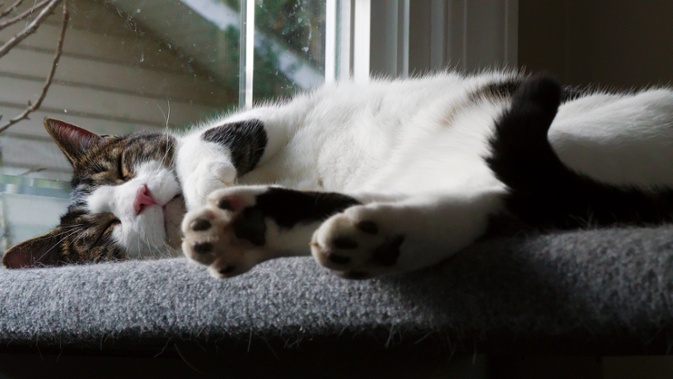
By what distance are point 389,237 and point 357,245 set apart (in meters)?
0.03

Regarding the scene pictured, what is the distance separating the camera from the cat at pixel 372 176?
1.97 feet

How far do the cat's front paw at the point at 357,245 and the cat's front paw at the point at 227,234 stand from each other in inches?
3.1

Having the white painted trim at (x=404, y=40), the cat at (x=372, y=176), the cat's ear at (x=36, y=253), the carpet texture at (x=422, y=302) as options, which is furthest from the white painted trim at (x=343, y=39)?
the carpet texture at (x=422, y=302)

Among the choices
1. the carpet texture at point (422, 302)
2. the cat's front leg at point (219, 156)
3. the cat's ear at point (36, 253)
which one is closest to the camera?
the carpet texture at point (422, 302)

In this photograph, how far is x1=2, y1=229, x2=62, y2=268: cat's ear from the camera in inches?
46.2

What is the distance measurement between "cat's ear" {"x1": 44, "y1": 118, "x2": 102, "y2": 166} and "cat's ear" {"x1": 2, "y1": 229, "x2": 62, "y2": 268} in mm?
171

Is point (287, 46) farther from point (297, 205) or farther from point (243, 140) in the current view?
point (297, 205)

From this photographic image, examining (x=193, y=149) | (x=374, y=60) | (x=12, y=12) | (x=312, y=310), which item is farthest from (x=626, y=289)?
(x=12, y=12)

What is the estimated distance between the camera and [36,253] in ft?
4.02

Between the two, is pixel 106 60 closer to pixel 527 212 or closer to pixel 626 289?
pixel 527 212

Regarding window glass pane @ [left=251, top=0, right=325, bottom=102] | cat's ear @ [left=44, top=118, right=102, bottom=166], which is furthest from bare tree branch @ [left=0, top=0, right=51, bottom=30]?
window glass pane @ [left=251, top=0, right=325, bottom=102]

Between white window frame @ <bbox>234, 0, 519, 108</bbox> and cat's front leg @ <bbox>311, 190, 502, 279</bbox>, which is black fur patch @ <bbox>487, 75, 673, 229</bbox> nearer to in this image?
cat's front leg @ <bbox>311, 190, 502, 279</bbox>

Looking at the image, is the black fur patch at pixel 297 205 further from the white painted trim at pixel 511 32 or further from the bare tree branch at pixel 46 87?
the white painted trim at pixel 511 32

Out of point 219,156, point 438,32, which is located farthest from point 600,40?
point 219,156
